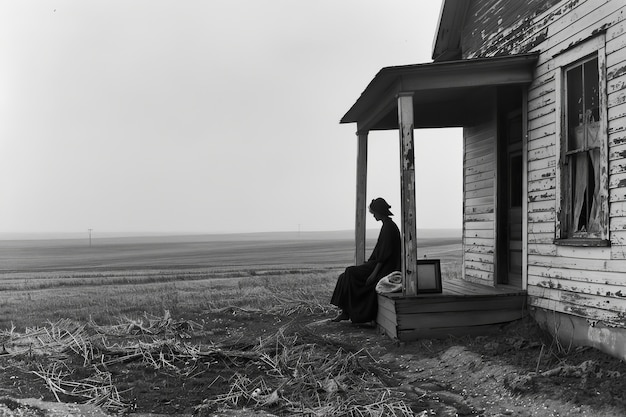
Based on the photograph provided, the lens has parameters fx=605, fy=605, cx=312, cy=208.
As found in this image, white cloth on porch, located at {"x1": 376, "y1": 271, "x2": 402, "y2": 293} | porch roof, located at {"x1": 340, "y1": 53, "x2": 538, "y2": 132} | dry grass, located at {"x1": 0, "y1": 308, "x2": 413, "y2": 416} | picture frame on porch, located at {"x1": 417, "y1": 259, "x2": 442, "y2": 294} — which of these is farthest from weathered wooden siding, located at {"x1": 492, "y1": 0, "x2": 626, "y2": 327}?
dry grass, located at {"x1": 0, "y1": 308, "x2": 413, "y2": 416}

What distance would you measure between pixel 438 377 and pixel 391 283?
2162mm

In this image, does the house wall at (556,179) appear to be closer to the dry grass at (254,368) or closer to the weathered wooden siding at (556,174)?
the weathered wooden siding at (556,174)

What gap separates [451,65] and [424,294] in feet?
10.1

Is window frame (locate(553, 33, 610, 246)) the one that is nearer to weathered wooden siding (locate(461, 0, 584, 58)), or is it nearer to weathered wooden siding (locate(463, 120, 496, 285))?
weathered wooden siding (locate(461, 0, 584, 58))

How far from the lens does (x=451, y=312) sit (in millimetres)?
8172

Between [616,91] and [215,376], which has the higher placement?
[616,91]

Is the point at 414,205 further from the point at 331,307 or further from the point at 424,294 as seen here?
the point at 331,307

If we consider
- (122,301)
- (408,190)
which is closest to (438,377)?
(408,190)

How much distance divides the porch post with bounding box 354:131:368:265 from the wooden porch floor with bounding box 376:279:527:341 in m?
3.11

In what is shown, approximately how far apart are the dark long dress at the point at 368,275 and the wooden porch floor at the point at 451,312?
3.44 ft

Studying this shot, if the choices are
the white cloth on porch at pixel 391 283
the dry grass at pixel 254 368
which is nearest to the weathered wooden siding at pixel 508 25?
the white cloth on porch at pixel 391 283

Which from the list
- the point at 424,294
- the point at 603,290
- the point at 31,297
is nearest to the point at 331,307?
the point at 424,294

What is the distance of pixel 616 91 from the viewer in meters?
6.48

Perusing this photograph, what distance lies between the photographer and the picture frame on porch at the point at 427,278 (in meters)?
8.25
